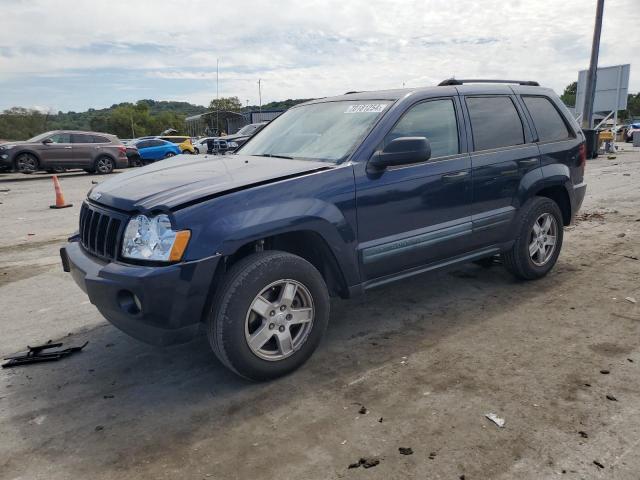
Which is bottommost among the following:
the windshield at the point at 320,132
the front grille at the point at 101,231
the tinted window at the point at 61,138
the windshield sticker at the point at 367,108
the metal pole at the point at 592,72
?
the front grille at the point at 101,231

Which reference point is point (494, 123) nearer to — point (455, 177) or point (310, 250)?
point (455, 177)

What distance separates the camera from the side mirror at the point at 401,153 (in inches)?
138

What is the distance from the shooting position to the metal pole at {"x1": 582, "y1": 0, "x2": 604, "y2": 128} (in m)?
20.5

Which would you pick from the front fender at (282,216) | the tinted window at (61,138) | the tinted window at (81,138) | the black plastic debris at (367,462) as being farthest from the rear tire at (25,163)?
the black plastic debris at (367,462)

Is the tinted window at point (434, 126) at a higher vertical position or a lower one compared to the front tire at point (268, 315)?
higher

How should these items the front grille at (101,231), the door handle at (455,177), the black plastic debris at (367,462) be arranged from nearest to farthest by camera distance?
the black plastic debris at (367,462)
the front grille at (101,231)
the door handle at (455,177)

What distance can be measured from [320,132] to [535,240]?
7.64ft

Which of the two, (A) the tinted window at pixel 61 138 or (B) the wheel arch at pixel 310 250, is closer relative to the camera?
(B) the wheel arch at pixel 310 250

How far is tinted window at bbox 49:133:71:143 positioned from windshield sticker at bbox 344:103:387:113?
1740 cm

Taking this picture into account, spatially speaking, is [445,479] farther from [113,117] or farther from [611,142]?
[113,117]

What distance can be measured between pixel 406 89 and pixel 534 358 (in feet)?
7.31

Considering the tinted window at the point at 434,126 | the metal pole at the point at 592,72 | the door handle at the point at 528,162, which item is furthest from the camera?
the metal pole at the point at 592,72

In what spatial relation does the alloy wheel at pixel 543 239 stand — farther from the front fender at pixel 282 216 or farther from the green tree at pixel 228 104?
the green tree at pixel 228 104

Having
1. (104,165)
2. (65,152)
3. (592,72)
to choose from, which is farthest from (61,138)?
(592,72)
